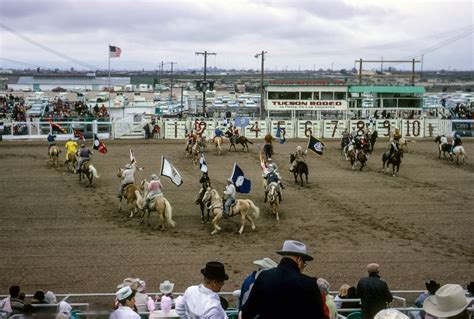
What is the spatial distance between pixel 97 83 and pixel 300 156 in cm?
10027

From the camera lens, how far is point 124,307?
5684mm

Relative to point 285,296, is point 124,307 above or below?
below

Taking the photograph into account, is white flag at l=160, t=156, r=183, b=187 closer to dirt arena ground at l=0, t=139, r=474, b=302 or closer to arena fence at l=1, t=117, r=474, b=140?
dirt arena ground at l=0, t=139, r=474, b=302

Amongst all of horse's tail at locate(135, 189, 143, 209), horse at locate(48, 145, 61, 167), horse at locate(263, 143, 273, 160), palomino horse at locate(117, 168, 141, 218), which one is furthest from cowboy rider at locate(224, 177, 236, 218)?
horse at locate(48, 145, 61, 167)

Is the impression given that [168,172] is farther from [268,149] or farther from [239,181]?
[268,149]

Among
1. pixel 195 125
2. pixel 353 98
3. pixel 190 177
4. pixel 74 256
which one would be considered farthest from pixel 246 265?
pixel 353 98

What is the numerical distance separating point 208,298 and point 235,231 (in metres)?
10.8

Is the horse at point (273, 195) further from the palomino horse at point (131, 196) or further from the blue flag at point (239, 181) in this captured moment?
the palomino horse at point (131, 196)

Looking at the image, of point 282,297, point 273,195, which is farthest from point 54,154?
point 282,297

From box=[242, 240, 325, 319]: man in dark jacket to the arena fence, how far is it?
102ft

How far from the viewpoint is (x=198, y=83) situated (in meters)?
53.2

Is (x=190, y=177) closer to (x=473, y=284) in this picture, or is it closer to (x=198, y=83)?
(x=473, y=284)

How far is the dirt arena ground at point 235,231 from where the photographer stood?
1205cm

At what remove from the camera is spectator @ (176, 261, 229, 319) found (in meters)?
4.71
